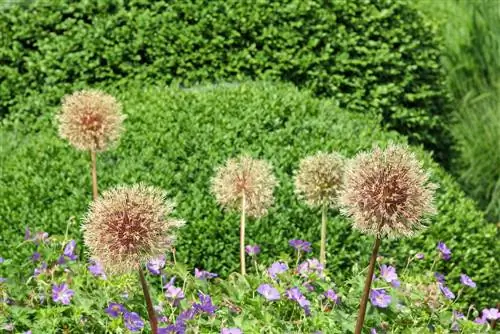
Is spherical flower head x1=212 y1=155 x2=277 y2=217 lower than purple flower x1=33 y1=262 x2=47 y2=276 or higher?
higher

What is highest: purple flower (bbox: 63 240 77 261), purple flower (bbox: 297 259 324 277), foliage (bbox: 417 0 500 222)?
purple flower (bbox: 297 259 324 277)

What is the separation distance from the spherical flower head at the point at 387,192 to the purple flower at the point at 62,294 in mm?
1056

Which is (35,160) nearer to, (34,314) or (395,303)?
(34,314)

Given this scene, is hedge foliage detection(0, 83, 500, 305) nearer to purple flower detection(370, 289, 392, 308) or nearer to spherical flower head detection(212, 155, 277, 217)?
spherical flower head detection(212, 155, 277, 217)

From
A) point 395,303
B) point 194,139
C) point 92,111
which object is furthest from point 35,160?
point 395,303

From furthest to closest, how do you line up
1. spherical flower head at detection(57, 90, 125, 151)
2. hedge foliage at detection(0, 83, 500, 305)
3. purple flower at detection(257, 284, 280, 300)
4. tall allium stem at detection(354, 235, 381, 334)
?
1. hedge foliage at detection(0, 83, 500, 305)
2. spherical flower head at detection(57, 90, 125, 151)
3. purple flower at detection(257, 284, 280, 300)
4. tall allium stem at detection(354, 235, 381, 334)

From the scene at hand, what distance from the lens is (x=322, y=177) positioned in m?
3.10

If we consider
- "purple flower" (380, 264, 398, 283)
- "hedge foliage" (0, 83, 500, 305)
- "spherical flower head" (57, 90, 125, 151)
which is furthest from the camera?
"hedge foliage" (0, 83, 500, 305)

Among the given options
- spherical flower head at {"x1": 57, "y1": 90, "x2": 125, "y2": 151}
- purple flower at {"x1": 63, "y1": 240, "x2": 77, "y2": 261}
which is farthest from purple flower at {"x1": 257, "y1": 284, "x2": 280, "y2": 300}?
spherical flower head at {"x1": 57, "y1": 90, "x2": 125, "y2": 151}

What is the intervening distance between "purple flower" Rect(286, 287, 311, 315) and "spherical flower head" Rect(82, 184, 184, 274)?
0.63 meters

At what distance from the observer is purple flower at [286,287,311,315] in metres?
2.76

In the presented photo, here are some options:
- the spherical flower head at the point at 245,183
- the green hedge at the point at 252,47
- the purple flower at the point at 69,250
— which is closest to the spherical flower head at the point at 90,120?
the purple flower at the point at 69,250

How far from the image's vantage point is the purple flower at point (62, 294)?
9.52 feet

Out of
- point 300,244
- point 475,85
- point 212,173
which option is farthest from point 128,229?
point 475,85
